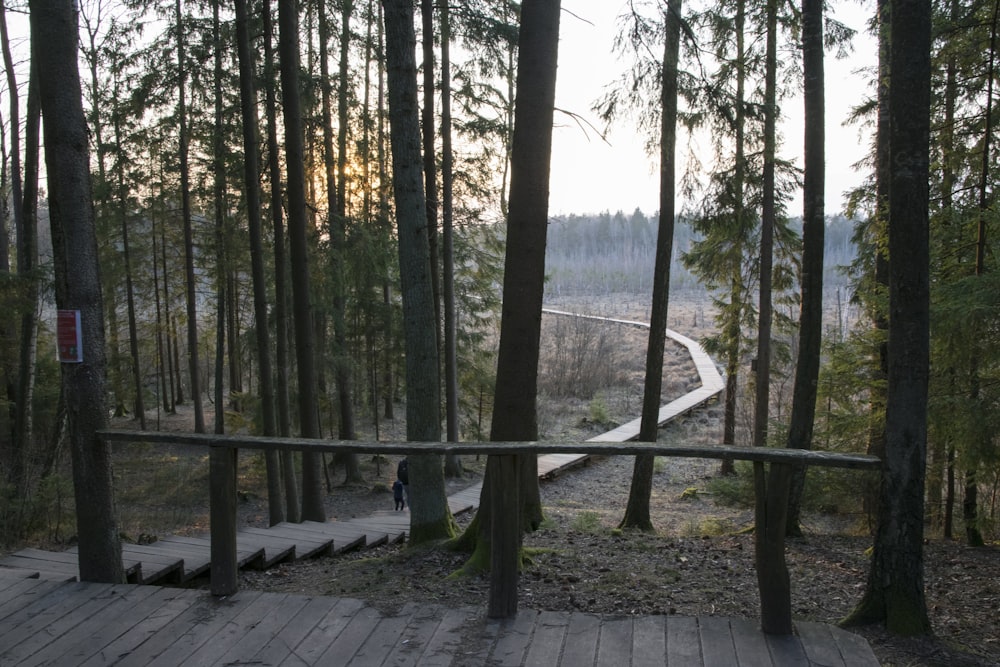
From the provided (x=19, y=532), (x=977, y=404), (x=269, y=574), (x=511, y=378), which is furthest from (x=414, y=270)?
(x=977, y=404)

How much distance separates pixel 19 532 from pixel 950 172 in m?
11.5

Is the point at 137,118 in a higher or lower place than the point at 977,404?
higher

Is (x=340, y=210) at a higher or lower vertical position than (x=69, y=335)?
higher

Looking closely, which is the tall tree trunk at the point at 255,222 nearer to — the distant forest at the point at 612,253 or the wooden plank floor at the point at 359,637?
the wooden plank floor at the point at 359,637

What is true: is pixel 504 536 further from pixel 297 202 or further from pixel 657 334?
pixel 297 202

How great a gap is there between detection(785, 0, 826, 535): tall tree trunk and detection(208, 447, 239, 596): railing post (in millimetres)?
7039

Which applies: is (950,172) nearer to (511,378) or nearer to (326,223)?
(511,378)

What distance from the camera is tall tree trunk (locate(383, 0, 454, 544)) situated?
6695mm

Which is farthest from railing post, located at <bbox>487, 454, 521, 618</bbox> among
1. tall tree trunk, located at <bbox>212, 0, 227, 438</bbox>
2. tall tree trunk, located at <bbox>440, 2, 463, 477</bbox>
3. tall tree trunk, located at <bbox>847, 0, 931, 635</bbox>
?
tall tree trunk, located at <bbox>440, 2, 463, 477</bbox>

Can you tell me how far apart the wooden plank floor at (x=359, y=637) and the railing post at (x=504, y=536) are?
0.09 meters

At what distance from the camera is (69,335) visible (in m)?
4.10

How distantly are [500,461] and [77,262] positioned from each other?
2836mm

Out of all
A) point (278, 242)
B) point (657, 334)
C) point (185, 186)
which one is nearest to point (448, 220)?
point (278, 242)

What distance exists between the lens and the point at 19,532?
715 cm
